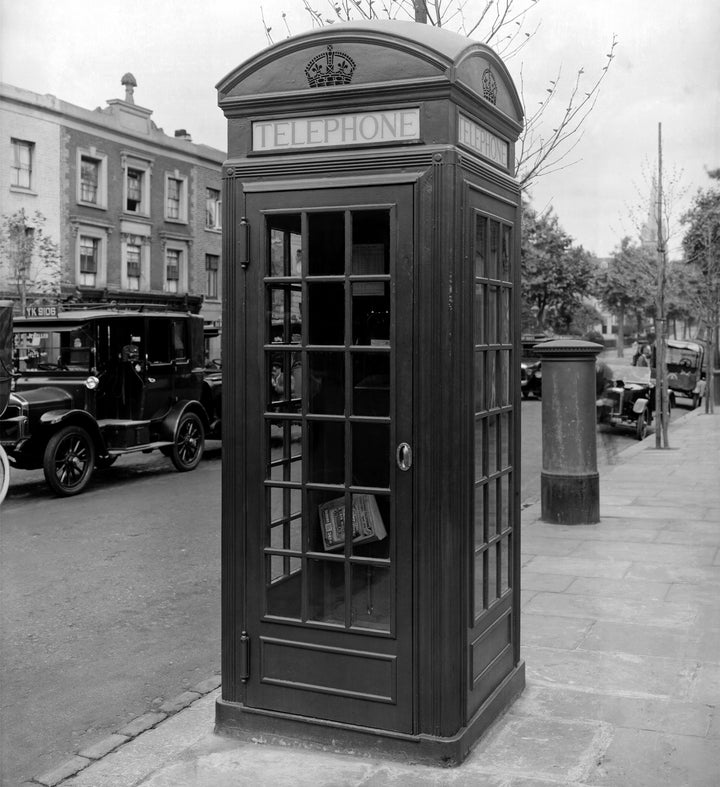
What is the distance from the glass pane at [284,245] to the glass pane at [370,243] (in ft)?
0.76

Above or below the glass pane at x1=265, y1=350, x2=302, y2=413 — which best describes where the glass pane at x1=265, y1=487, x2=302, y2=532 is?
below

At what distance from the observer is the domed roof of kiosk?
336cm

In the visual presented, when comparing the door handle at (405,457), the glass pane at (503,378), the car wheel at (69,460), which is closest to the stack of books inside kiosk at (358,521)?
the door handle at (405,457)

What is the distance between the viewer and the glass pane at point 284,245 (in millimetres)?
3611

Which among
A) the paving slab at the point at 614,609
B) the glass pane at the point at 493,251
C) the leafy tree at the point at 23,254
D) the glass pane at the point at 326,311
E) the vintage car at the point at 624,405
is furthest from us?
the leafy tree at the point at 23,254

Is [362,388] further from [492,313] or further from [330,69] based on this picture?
[330,69]

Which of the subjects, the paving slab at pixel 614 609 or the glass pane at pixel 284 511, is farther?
the paving slab at pixel 614 609

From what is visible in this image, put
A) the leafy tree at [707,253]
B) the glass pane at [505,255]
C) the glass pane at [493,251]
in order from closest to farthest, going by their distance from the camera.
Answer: the glass pane at [493,251] < the glass pane at [505,255] < the leafy tree at [707,253]

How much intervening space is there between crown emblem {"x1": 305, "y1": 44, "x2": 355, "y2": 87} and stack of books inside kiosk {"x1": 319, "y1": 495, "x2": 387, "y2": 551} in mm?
1609

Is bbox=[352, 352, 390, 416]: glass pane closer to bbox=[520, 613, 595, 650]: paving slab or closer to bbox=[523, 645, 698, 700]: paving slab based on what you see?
bbox=[523, 645, 698, 700]: paving slab

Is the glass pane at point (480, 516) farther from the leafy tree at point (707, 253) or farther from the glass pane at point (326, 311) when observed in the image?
the leafy tree at point (707, 253)

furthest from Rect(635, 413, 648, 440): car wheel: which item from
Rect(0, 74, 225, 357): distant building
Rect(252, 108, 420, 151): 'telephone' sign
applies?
Rect(252, 108, 420, 151): 'telephone' sign

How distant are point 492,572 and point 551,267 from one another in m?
41.2

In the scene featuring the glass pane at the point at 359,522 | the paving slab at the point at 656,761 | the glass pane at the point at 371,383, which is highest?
the glass pane at the point at 371,383
